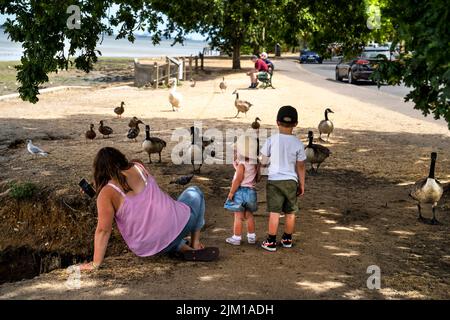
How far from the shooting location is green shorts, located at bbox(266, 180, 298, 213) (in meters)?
6.03

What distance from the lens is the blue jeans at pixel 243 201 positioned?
618 cm

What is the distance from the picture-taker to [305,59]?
2119 inches

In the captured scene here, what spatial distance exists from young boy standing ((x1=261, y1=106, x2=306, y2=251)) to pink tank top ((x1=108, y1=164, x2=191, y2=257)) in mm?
986

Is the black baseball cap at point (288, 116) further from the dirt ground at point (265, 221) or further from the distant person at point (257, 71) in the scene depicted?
the distant person at point (257, 71)

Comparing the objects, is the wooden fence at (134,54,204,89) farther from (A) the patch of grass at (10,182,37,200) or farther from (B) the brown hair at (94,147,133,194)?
(B) the brown hair at (94,147,133,194)

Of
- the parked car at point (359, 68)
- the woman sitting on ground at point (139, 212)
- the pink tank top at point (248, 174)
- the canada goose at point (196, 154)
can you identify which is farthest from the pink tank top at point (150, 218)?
the parked car at point (359, 68)

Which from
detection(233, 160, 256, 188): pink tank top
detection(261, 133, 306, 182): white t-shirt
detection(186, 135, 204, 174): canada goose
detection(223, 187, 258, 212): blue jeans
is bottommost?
detection(186, 135, 204, 174): canada goose

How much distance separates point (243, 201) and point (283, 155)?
0.69m

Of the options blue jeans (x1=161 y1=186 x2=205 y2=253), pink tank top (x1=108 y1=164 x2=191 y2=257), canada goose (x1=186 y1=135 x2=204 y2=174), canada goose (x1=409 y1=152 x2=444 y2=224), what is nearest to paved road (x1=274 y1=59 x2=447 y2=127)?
canada goose (x1=186 y1=135 x2=204 y2=174)

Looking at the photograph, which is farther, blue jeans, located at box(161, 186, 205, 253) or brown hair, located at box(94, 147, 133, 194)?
blue jeans, located at box(161, 186, 205, 253)

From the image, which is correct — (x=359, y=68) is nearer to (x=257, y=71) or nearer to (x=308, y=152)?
(x=257, y=71)

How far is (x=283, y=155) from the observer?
19.8 feet

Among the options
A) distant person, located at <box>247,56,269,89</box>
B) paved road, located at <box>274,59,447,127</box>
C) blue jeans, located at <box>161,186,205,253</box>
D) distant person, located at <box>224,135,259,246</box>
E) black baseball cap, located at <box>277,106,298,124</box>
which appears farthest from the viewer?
distant person, located at <box>247,56,269,89</box>
